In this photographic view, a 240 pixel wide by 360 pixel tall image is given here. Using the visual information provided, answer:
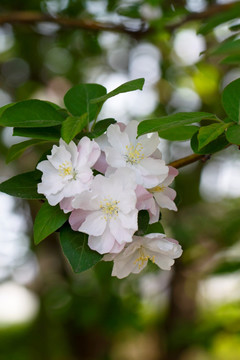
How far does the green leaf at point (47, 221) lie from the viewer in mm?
803

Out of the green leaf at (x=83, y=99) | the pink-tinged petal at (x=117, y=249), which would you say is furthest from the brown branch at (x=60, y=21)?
the pink-tinged petal at (x=117, y=249)

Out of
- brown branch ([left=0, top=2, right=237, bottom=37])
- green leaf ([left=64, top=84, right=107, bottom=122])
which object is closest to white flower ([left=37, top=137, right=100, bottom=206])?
green leaf ([left=64, top=84, right=107, bottom=122])

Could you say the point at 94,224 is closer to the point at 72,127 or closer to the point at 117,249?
the point at 117,249

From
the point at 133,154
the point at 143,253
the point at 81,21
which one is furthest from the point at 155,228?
the point at 81,21

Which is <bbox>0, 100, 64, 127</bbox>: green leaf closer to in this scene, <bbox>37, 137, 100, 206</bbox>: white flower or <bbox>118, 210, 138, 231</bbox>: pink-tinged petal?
<bbox>37, 137, 100, 206</bbox>: white flower

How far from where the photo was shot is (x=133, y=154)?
841 millimetres

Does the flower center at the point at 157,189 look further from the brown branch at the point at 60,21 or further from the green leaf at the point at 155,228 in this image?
the brown branch at the point at 60,21

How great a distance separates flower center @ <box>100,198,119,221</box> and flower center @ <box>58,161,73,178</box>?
8 cm

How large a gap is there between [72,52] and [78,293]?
1614mm

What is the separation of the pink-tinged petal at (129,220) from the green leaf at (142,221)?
0.13ft

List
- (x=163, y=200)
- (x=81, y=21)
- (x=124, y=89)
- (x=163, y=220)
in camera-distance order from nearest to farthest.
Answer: (x=124, y=89) < (x=163, y=200) < (x=81, y=21) < (x=163, y=220)

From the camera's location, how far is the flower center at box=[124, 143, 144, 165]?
2.72 feet

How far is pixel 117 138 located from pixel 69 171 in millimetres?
109

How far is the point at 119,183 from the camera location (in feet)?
2.61
